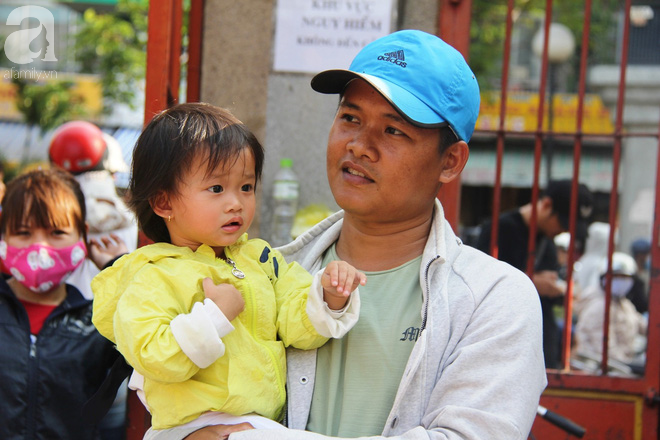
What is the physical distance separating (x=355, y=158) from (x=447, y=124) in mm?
262

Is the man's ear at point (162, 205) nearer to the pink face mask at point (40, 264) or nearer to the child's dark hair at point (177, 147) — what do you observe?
the child's dark hair at point (177, 147)

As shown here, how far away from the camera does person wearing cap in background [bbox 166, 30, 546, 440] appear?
1791mm

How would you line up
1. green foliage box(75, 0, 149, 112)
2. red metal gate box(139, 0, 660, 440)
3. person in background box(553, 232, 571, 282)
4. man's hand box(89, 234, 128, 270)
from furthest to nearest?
green foliage box(75, 0, 149, 112)
person in background box(553, 232, 571, 282)
red metal gate box(139, 0, 660, 440)
man's hand box(89, 234, 128, 270)

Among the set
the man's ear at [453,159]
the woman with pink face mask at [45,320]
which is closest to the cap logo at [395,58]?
the man's ear at [453,159]

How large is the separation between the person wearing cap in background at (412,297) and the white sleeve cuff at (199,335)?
0.68 feet

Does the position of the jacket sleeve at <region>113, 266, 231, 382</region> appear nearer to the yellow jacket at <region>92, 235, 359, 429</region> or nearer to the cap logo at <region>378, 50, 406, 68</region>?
the yellow jacket at <region>92, 235, 359, 429</region>

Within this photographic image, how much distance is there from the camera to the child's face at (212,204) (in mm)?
1983

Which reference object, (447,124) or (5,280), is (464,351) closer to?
(447,124)

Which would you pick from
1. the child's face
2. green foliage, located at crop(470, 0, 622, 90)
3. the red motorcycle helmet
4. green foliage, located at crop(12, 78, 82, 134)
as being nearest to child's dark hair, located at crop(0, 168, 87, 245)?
the red motorcycle helmet

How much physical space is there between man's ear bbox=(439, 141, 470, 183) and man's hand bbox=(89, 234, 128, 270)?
5.97ft

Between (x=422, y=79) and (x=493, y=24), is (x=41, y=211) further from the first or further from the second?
(x=493, y=24)

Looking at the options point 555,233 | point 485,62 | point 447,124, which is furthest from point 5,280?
point 485,62

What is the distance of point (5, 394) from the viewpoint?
2.95 metres

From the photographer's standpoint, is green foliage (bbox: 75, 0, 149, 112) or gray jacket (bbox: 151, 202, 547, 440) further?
green foliage (bbox: 75, 0, 149, 112)
